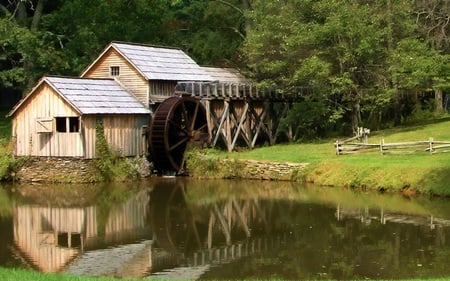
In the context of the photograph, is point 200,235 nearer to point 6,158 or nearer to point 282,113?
point 6,158

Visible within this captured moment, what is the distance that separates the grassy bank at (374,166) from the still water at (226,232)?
0.78 metres

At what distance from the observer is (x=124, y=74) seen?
3647cm

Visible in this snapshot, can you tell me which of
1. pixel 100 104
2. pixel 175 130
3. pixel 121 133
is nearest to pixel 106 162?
pixel 121 133

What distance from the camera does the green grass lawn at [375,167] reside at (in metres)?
25.9

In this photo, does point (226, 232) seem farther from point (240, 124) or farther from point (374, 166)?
point (240, 124)

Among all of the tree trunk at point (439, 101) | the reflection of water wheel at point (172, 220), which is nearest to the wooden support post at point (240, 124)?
the reflection of water wheel at point (172, 220)

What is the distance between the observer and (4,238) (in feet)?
65.9

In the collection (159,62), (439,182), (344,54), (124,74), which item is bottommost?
(439,182)

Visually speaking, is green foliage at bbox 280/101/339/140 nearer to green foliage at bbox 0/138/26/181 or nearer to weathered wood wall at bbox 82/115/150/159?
weathered wood wall at bbox 82/115/150/159

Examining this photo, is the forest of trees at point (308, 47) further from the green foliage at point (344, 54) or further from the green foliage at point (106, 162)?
the green foliage at point (106, 162)

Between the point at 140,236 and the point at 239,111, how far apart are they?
65.6ft

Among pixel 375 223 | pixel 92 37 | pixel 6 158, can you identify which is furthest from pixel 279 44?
pixel 375 223

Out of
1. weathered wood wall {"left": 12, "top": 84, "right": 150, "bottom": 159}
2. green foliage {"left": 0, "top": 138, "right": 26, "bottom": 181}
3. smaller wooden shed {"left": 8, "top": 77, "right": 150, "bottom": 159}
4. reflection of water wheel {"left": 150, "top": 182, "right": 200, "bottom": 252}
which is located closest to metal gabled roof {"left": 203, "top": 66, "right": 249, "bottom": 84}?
smaller wooden shed {"left": 8, "top": 77, "right": 150, "bottom": 159}

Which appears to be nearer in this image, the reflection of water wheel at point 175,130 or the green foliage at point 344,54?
the reflection of water wheel at point 175,130
